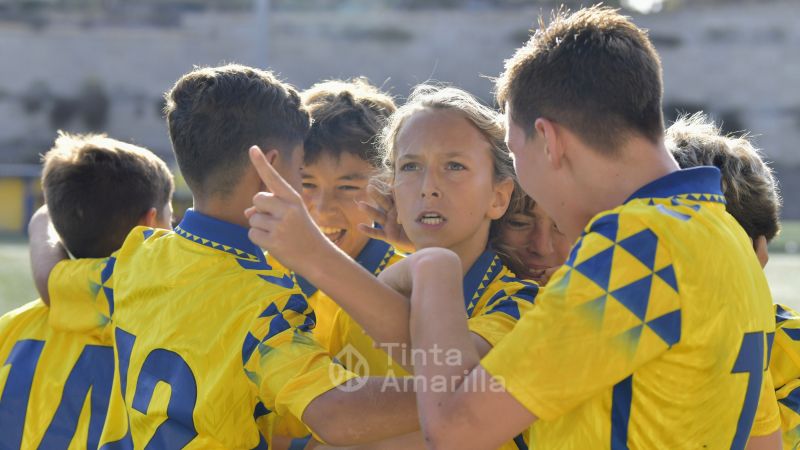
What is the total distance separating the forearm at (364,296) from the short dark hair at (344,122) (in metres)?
1.37

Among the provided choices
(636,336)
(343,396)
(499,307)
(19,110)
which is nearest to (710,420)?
(636,336)

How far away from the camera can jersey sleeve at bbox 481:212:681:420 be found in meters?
1.89

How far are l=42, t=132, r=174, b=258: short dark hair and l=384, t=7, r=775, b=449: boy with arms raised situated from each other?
1489 millimetres

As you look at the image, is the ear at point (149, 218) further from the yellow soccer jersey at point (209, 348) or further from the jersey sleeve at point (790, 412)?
the jersey sleeve at point (790, 412)

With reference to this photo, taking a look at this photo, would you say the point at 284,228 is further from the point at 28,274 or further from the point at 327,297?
the point at 28,274

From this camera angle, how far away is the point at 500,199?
9.45 ft

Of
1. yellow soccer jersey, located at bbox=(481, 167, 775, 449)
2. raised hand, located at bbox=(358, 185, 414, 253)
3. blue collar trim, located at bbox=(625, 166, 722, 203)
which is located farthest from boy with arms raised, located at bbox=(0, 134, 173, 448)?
blue collar trim, located at bbox=(625, 166, 722, 203)

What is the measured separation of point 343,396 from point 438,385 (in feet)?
1.32

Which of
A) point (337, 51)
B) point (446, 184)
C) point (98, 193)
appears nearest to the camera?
point (446, 184)

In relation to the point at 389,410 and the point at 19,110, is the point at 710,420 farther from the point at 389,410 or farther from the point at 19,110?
the point at 19,110

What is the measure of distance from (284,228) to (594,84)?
26.9 inches

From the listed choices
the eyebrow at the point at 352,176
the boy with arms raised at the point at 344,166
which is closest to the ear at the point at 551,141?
the boy with arms raised at the point at 344,166

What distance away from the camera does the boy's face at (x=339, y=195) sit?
3.50 meters

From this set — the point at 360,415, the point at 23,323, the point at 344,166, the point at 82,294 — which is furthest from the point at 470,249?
the point at 23,323
